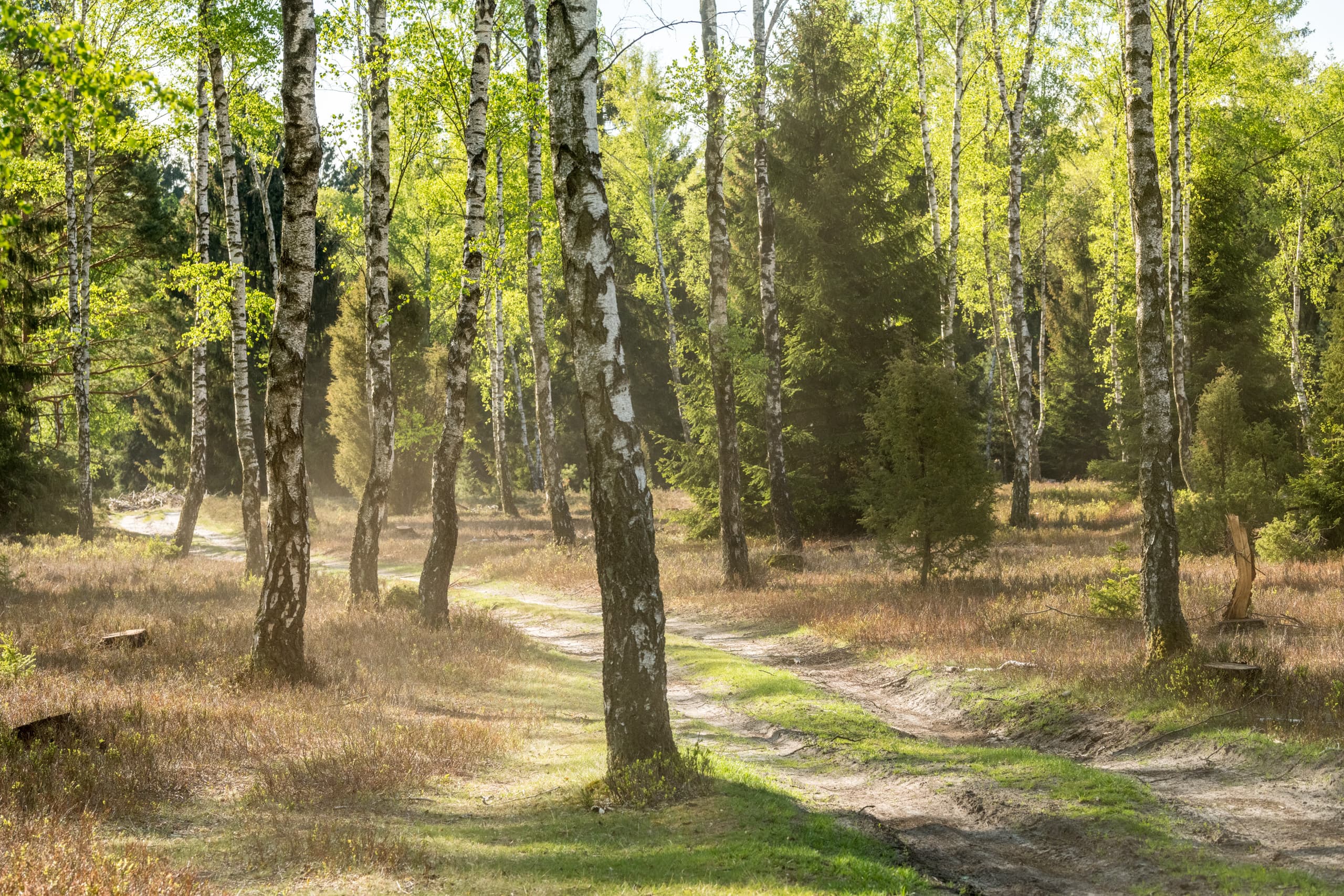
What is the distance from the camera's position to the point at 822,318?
23.1 metres

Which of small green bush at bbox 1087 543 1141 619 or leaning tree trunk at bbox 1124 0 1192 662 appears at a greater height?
leaning tree trunk at bbox 1124 0 1192 662

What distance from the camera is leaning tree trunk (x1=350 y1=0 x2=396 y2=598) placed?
15477mm

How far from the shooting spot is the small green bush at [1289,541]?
16.0 m

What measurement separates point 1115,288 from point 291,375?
2903cm

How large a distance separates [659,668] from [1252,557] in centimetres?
899

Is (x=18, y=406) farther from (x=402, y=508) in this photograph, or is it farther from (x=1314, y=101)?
(x=1314, y=101)

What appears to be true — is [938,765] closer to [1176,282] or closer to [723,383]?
[723,383]

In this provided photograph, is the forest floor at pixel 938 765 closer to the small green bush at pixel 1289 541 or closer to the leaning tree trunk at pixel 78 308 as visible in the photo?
the small green bush at pixel 1289 541

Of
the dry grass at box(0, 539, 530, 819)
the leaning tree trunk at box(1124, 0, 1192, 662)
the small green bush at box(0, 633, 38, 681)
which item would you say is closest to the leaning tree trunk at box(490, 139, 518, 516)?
the dry grass at box(0, 539, 530, 819)

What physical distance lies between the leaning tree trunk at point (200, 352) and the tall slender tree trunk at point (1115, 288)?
948 inches

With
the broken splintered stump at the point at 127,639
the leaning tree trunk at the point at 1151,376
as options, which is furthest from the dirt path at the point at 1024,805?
the broken splintered stump at the point at 127,639

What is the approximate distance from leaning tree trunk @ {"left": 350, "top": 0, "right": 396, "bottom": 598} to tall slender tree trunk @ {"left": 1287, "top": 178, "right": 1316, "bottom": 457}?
71.0 ft

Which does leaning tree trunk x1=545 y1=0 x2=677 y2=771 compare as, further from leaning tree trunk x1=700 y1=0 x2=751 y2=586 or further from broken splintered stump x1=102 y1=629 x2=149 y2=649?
leaning tree trunk x1=700 y1=0 x2=751 y2=586

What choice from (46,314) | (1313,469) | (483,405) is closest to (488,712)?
(1313,469)
